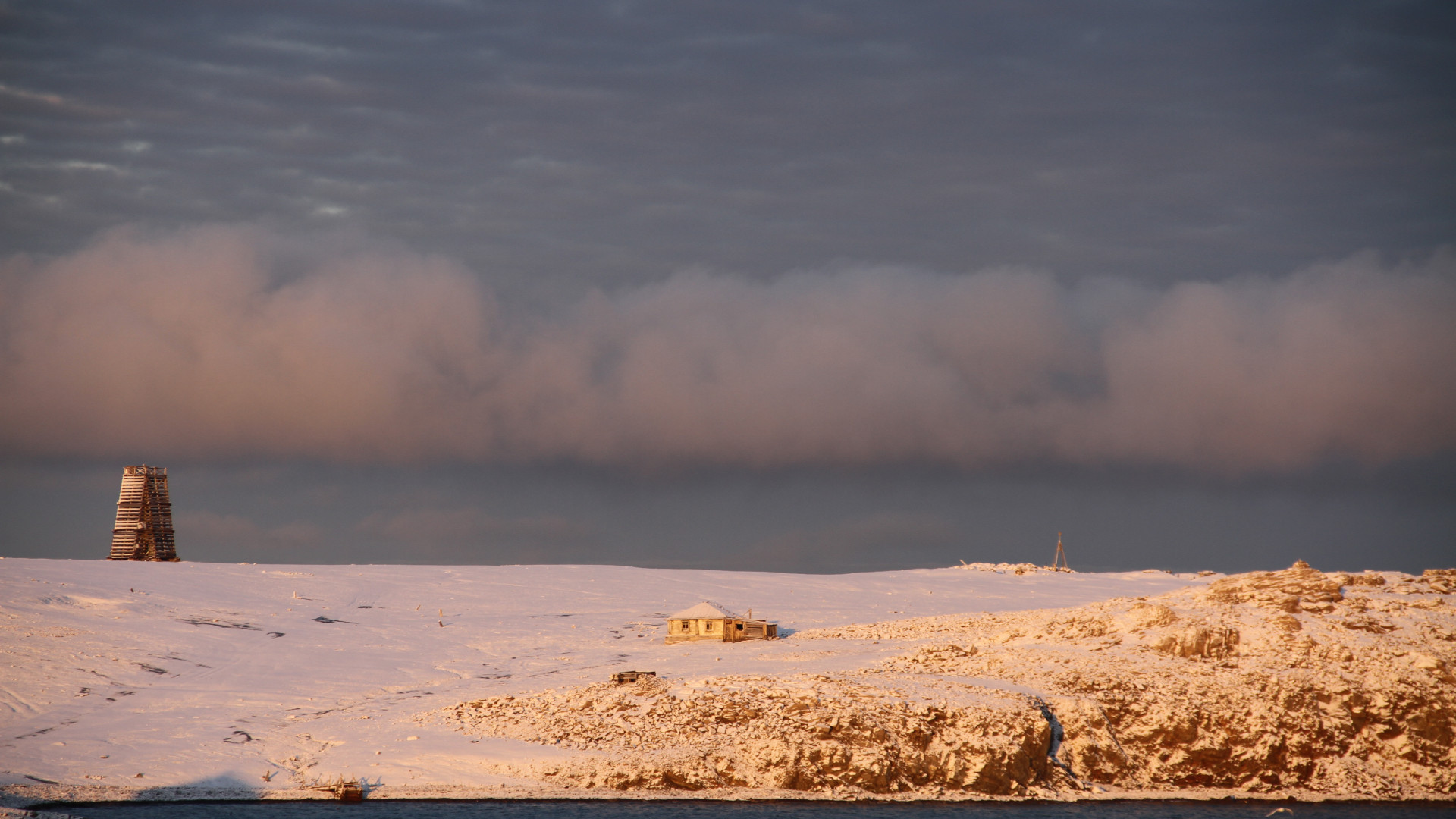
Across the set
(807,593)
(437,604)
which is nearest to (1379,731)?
(807,593)

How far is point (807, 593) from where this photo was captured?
Answer: 104312 millimetres

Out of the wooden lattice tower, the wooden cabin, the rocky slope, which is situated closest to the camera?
the rocky slope

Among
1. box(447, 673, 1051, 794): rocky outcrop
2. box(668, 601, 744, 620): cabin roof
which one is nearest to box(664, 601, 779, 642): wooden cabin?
box(668, 601, 744, 620): cabin roof

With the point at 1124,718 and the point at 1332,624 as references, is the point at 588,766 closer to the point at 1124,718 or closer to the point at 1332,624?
the point at 1124,718

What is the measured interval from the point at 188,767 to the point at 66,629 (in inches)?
954

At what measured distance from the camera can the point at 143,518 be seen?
103750 millimetres

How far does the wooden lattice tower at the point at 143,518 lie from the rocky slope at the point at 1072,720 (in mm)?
57841

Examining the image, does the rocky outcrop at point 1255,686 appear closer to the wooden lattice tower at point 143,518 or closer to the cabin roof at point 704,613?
the cabin roof at point 704,613

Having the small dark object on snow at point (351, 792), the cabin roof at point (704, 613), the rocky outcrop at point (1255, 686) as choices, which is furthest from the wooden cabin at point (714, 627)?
the small dark object on snow at point (351, 792)

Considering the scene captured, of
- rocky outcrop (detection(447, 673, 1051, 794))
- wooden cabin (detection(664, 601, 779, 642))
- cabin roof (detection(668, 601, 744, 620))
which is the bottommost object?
rocky outcrop (detection(447, 673, 1051, 794))

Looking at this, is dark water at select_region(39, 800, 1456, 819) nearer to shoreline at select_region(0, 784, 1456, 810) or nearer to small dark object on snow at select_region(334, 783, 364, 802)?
shoreline at select_region(0, 784, 1456, 810)

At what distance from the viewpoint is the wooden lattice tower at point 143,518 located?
103 meters

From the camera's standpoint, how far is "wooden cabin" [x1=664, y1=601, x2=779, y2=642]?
77.4 metres

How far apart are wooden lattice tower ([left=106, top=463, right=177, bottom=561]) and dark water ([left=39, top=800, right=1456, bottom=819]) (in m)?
62.8
